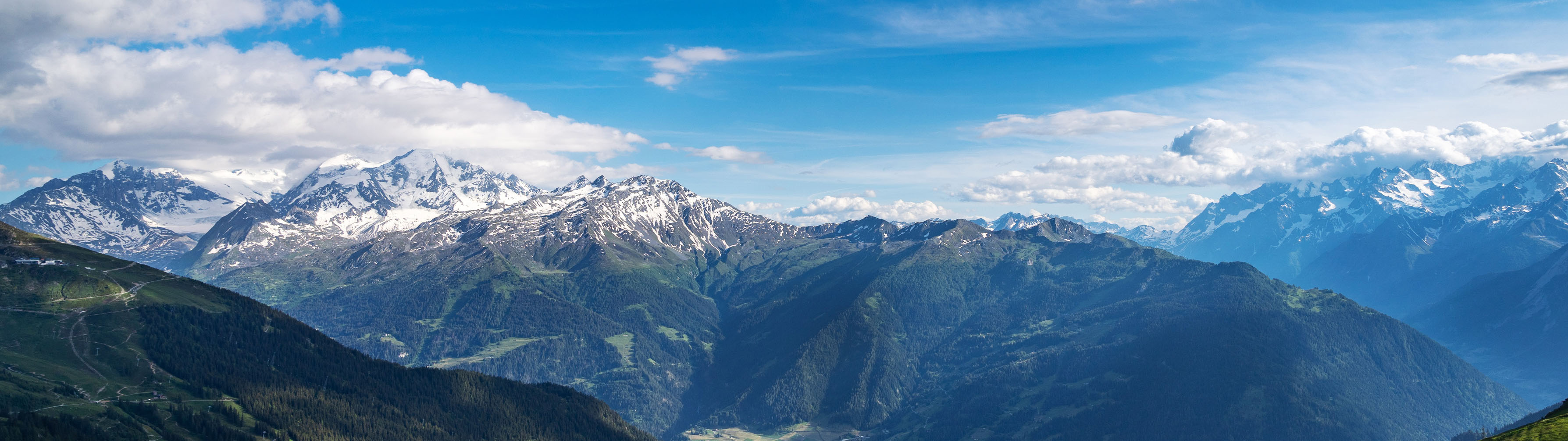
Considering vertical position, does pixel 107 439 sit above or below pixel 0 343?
below

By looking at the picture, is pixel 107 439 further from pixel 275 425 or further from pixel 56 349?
pixel 56 349

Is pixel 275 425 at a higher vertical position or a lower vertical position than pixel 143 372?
lower

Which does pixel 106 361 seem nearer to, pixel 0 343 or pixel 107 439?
pixel 0 343

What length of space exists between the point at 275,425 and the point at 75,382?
39.6 meters

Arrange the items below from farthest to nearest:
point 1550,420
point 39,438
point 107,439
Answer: point 107,439
point 39,438
point 1550,420

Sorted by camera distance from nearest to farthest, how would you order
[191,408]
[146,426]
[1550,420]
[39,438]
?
[1550,420]
[39,438]
[146,426]
[191,408]

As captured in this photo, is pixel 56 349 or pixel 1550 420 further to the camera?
pixel 56 349

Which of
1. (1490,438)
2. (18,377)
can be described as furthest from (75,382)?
(1490,438)

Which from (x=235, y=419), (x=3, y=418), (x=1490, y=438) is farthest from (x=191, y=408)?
(x=1490, y=438)

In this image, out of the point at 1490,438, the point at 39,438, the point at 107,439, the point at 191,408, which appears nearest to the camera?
the point at 1490,438

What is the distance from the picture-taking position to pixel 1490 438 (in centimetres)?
9688

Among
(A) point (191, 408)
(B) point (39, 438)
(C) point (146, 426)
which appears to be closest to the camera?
(B) point (39, 438)

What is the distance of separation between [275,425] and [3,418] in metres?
52.5

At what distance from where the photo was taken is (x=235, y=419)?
19162 centimetres
